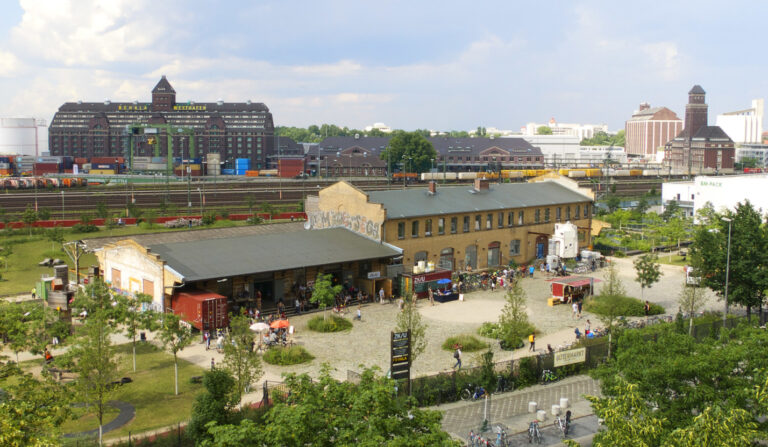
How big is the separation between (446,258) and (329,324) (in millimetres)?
18670

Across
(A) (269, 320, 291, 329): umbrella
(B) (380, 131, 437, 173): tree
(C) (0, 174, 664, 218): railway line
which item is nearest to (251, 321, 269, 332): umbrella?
(A) (269, 320, 291, 329): umbrella

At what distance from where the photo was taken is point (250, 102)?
181 m

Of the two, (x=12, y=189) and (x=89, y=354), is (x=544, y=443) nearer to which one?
(x=89, y=354)

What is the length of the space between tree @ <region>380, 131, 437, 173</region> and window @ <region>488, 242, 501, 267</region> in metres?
89.5

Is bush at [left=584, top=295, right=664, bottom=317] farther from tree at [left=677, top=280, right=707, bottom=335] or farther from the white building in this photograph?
the white building

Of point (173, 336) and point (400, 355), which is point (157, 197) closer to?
point (173, 336)

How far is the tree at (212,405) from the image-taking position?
66.8ft

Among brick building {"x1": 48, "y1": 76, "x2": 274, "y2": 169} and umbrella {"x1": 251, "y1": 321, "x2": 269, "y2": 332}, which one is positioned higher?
brick building {"x1": 48, "y1": 76, "x2": 274, "y2": 169}

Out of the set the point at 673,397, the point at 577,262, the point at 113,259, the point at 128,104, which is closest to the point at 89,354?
the point at 673,397

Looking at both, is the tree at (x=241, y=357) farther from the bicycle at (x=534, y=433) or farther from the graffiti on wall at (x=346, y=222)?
the graffiti on wall at (x=346, y=222)

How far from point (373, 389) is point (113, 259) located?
114 feet


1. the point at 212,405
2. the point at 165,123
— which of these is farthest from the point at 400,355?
the point at 165,123

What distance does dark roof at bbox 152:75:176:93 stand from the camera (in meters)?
181

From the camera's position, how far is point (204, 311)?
3709 centimetres
